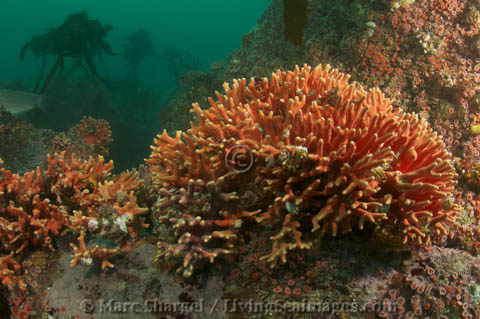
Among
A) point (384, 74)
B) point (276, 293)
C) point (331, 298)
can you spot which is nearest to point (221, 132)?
point (276, 293)

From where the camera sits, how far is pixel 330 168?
265 centimetres

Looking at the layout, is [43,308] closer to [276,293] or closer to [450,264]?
[276,293]

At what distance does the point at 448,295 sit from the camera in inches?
105

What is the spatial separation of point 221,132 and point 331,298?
6.09 ft

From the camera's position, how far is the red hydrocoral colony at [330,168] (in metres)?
2.49

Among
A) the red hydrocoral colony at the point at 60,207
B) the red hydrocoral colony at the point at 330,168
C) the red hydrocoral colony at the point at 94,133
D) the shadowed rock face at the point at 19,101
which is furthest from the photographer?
the shadowed rock face at the point at 19,101
